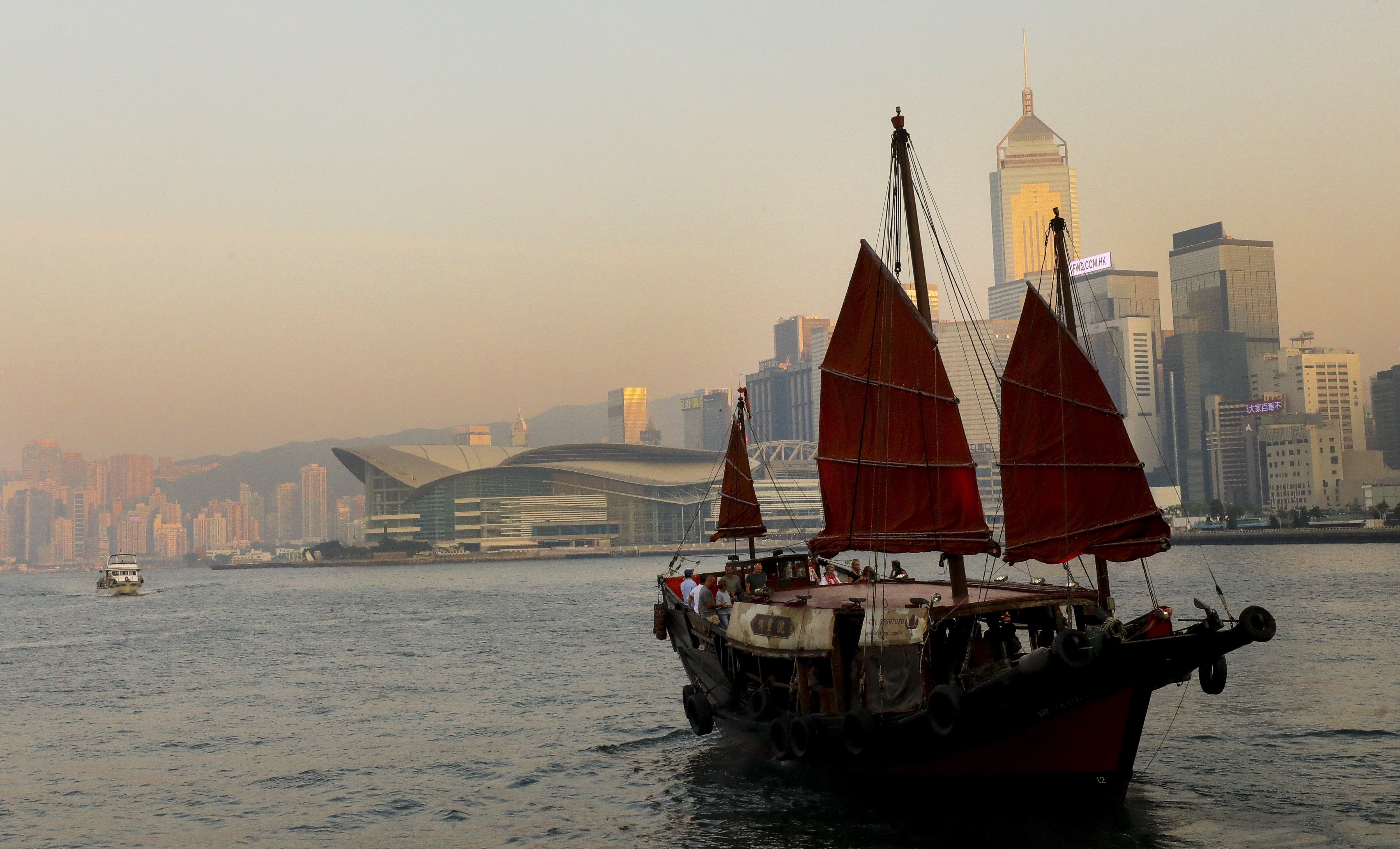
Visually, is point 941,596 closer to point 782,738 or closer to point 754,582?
point 782,738

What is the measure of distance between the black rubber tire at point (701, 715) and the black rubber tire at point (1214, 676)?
34.3ft

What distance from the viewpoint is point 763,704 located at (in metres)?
23.2

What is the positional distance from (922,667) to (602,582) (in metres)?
109

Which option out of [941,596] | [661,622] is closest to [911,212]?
[941,596]

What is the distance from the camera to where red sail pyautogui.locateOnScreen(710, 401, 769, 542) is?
127 feet

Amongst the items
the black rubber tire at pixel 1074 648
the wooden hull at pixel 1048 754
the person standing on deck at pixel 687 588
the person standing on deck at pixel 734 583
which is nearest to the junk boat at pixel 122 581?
the person standing on deck at pixel 687 588

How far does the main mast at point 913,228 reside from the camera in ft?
70.1

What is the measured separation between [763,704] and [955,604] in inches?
200

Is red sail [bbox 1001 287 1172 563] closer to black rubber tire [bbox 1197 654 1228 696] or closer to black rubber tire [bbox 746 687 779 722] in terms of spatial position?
black rubber tire [bbox 1197 654 1228 696]

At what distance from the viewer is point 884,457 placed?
22688mm

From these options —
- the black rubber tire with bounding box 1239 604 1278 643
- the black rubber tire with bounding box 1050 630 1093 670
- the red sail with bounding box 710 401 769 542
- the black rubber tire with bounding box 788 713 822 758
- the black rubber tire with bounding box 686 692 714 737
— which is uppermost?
the red sail with bounding box 710 401 769 542

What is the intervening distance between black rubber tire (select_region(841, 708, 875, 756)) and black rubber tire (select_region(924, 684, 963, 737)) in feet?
4.32

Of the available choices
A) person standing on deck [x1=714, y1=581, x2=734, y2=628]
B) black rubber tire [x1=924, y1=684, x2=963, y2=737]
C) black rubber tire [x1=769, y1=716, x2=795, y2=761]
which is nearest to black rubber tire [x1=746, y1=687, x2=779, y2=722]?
black rubber tire [x1=769, y1=716, x2=795, y2=761]

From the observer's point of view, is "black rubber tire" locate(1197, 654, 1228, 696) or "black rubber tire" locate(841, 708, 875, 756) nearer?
"black rubber tire" locate(1197, 654, 1228, 696)
